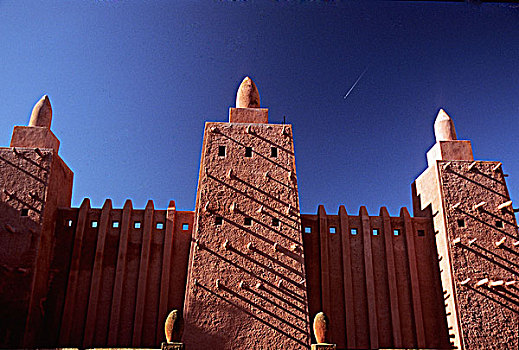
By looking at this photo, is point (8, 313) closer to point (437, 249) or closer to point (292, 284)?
point (292, 284)

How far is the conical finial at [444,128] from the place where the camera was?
14328 millimetres

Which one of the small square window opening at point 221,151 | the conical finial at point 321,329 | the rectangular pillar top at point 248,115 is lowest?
the conical finial at point 321,329

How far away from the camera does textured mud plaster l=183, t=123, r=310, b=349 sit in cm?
1059

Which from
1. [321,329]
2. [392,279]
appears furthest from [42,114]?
[392,279]

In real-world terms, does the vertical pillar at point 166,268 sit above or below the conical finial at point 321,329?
above

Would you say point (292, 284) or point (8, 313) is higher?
point (292, 284)

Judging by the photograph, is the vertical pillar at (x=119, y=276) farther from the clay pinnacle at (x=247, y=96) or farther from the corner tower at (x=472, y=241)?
the corner tower at (x=472, y=241)

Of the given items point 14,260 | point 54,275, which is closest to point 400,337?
point 54,275

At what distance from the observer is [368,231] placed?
13852 millimetres

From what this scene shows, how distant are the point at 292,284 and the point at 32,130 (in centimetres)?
920

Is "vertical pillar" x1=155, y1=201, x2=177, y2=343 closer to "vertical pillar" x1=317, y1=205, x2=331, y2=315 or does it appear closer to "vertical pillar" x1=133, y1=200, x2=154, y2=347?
"vertical pillar" x1=133, y1=200, x2=154, y2=347

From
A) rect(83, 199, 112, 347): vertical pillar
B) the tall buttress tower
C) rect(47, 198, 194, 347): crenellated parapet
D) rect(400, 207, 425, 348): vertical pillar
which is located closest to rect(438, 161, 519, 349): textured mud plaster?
rect(400, 207, 425, 348): vertical pillar

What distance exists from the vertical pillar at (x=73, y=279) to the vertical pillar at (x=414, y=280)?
9739 mm

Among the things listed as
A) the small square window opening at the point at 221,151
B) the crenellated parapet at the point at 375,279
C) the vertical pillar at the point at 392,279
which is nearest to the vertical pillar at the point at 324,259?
the crenellated parapet at the point at 375,279
